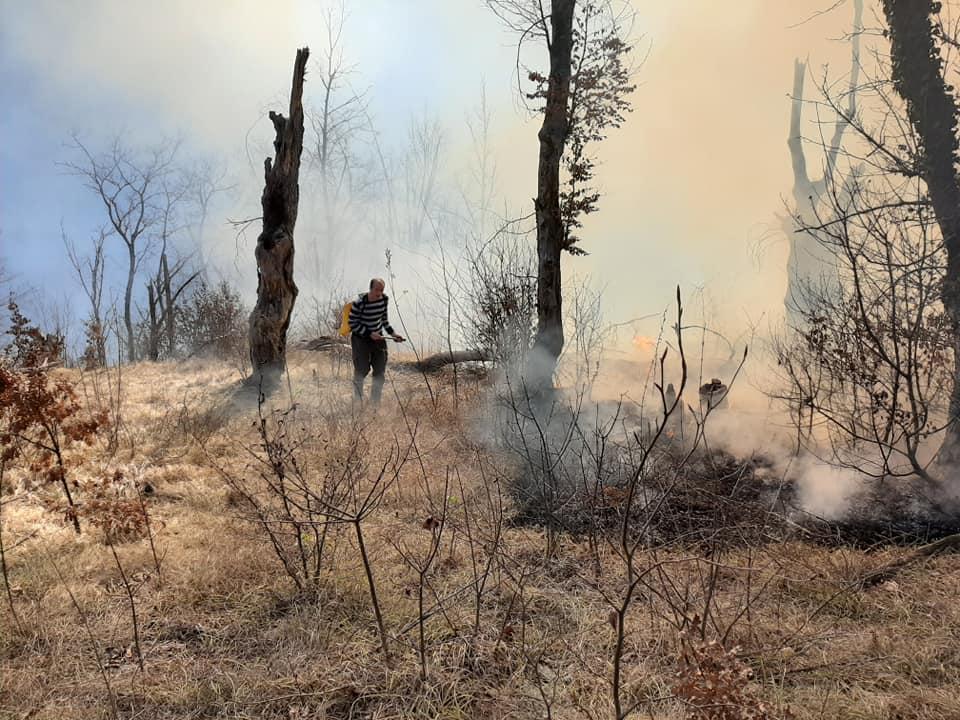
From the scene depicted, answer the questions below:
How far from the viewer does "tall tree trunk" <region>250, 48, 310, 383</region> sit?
952cm

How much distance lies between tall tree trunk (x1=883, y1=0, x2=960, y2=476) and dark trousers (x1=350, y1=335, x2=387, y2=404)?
239 inches

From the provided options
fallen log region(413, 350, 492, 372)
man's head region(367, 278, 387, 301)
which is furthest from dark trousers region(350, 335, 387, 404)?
fallen log region(413, 350, 492, 372)

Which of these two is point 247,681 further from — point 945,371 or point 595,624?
point 945,371

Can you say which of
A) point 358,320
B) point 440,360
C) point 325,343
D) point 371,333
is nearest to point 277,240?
point 358,320

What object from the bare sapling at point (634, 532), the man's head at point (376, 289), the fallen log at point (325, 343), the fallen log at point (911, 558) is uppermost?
the man's head at point (376, 289)

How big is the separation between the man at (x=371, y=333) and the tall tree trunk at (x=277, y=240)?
1996 millimetres

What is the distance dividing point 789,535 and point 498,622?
2518 mm

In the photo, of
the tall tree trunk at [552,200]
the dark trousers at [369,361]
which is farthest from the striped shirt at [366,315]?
the tall tree trunk at [552,200]

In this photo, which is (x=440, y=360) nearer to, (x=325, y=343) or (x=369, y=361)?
(x=325, y=343)

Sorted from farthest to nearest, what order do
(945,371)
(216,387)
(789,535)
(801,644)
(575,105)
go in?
(216,387), (575,105), (945,371), (789,535), (801,644)

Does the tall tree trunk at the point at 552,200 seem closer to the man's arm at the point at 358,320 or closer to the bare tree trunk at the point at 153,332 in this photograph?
the man's arm at the point at 358,320

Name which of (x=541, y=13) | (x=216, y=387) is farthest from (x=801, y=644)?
(x=216, y=387)

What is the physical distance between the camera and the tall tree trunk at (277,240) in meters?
9.52

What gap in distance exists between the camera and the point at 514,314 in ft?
28.2
